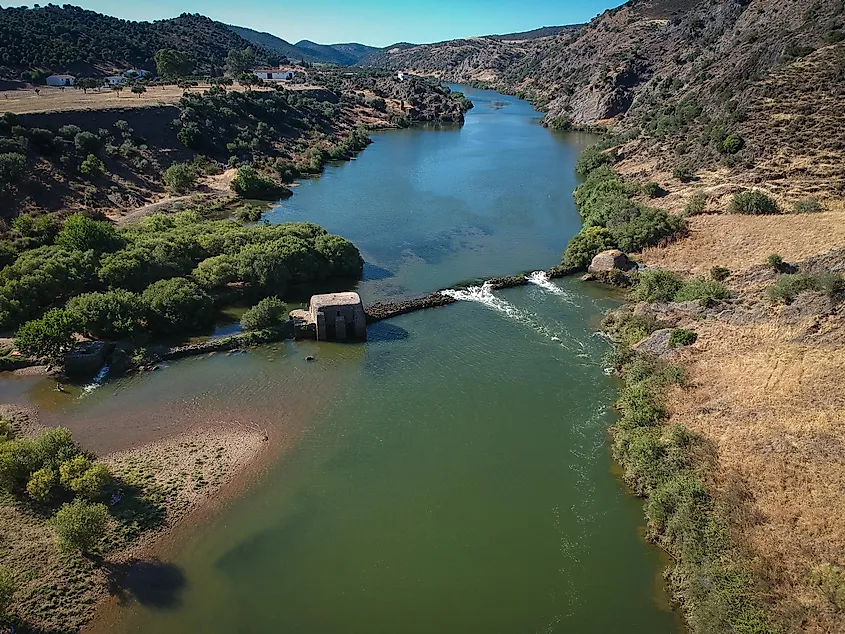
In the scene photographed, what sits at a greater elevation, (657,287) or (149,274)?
(149,274)

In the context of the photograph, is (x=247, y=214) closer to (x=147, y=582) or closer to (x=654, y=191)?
(x=654, y=191)

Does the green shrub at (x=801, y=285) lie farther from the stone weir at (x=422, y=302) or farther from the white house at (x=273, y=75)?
the white house at (x=273, y=75)

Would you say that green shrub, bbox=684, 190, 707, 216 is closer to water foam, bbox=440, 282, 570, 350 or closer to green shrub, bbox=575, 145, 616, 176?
water foam, bbox=440, 282, 570, 350

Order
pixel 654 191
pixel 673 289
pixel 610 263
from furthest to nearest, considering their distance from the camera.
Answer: pixel 654 191, pixel 610 263, pixel 673 289

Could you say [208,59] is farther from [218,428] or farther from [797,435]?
[797,435]

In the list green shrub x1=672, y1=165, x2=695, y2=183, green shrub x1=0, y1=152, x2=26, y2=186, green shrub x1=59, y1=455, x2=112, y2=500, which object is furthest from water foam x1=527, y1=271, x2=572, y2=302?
green shrub x1=0, y1=152, x2=26, y2=186

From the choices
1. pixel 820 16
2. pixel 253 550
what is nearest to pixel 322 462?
pixel 253 550

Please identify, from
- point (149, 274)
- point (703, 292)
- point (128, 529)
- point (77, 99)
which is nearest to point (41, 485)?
point (128, 529)
